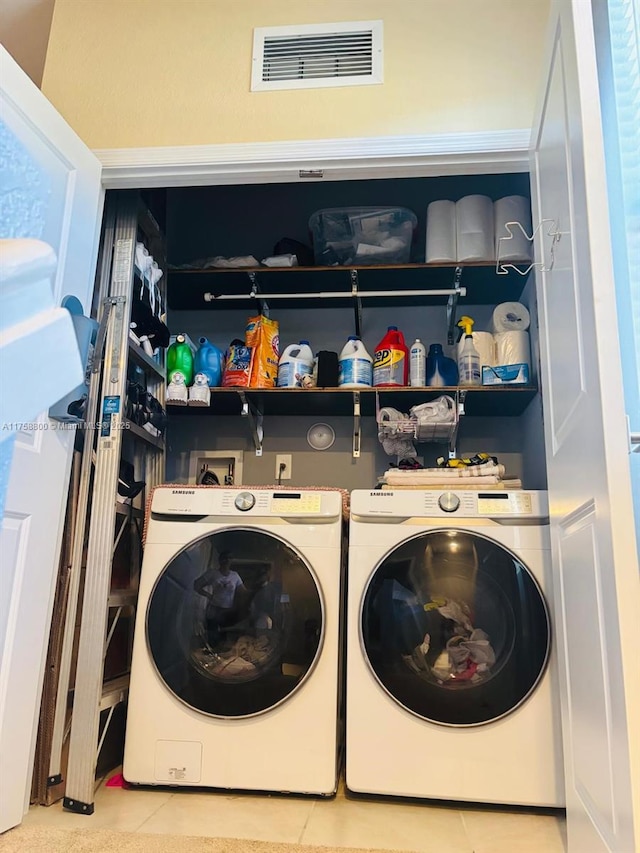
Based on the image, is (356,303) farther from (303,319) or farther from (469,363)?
(469,363)

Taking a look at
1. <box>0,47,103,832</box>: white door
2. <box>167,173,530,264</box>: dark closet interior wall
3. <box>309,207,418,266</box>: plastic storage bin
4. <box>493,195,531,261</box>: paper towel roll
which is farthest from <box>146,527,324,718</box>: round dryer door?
<box>167,173,530,264</box>: dark closet interior wall

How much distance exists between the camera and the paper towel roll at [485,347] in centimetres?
243

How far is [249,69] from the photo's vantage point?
194 centimetres

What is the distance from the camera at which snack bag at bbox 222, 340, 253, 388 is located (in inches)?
96.2

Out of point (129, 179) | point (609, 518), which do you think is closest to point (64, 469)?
point (129, 179)

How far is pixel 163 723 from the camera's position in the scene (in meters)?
1.76

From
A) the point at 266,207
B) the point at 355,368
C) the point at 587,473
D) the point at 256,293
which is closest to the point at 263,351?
the point at 256,293

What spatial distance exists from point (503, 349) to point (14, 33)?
7.14ft

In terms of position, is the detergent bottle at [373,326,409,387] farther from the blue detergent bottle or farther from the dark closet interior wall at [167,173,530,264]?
the dark closet interior wall at [167,173,530,264]

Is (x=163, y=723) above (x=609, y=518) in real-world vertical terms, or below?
below

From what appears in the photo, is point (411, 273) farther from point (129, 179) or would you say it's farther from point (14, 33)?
point (14, 33)

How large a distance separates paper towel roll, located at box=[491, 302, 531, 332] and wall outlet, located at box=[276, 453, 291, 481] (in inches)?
40.2

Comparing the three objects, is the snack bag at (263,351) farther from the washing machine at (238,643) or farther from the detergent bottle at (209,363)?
the washing machine at (238,643)

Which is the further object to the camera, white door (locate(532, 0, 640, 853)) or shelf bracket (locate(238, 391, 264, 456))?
shelf bracket (locate(238, 391, 264, 456))
